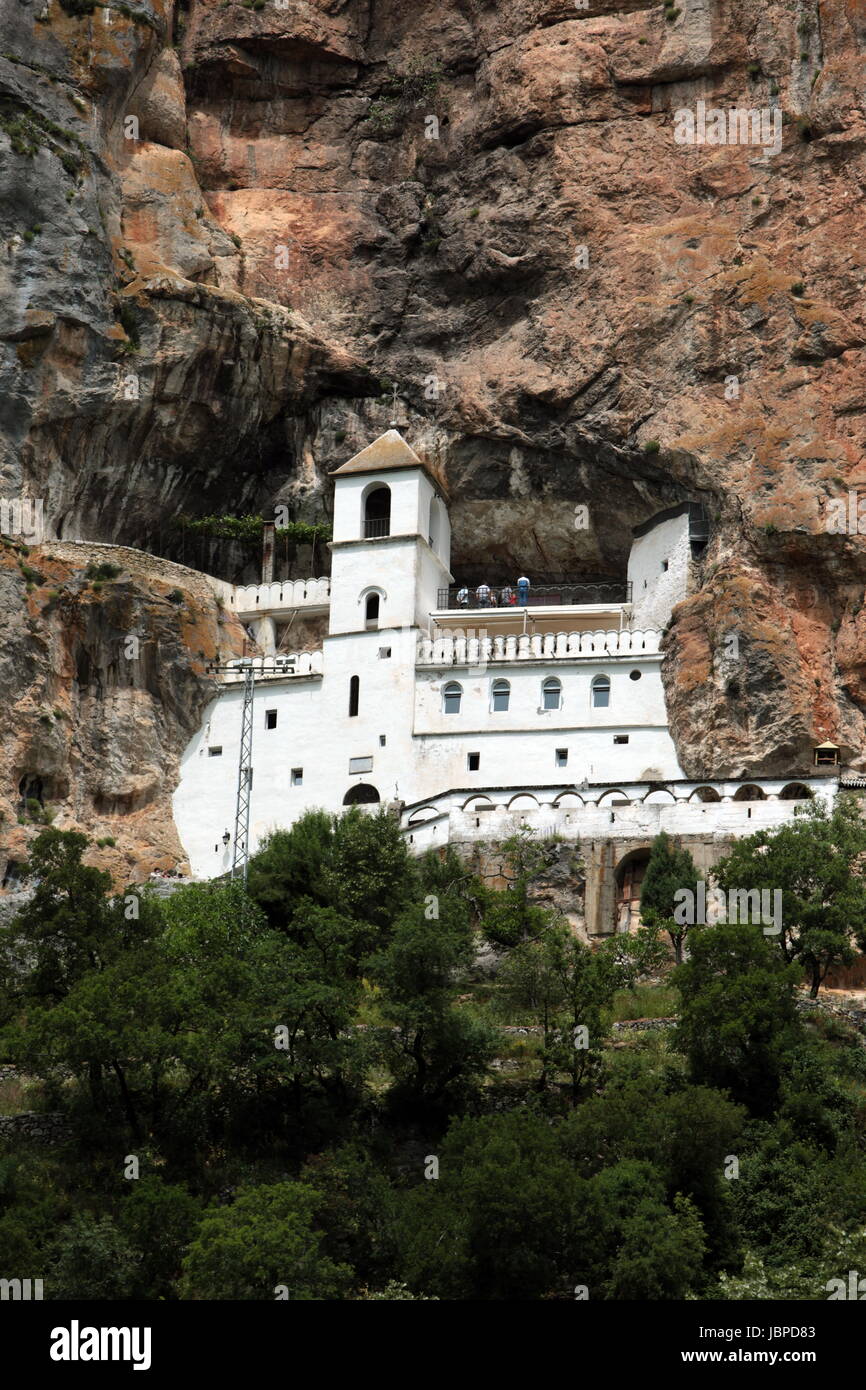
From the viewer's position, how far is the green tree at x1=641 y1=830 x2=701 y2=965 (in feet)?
156

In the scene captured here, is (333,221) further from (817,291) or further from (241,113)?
(817,291)

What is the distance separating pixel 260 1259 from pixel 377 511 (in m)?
33.3

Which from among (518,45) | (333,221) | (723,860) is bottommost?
(723,860)

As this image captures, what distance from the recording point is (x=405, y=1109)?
4044 cm

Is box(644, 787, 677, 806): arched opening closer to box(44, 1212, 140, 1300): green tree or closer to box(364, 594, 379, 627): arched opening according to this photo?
box(364, 594, 379, 627): arched opening

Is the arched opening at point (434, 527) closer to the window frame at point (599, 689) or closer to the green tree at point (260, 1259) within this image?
the window frame at point (599, 689)

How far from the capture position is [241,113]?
7019cm

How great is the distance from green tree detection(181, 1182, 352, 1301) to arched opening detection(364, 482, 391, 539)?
3065 cm

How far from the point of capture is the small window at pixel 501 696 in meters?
58.1

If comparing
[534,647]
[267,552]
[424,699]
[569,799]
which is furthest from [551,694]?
[267,552]

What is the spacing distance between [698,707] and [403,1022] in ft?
61.1

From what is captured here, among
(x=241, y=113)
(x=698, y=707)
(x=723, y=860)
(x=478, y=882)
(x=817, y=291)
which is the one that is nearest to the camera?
(x=723, y=860)

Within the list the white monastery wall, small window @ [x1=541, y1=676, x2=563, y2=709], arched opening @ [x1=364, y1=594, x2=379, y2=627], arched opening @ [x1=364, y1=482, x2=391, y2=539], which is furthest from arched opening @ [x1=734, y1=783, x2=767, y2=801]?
arched opening @ [x1=364, y1=482, x2=391, y2=539]

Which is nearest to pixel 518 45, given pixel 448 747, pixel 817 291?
pixel 817 291
